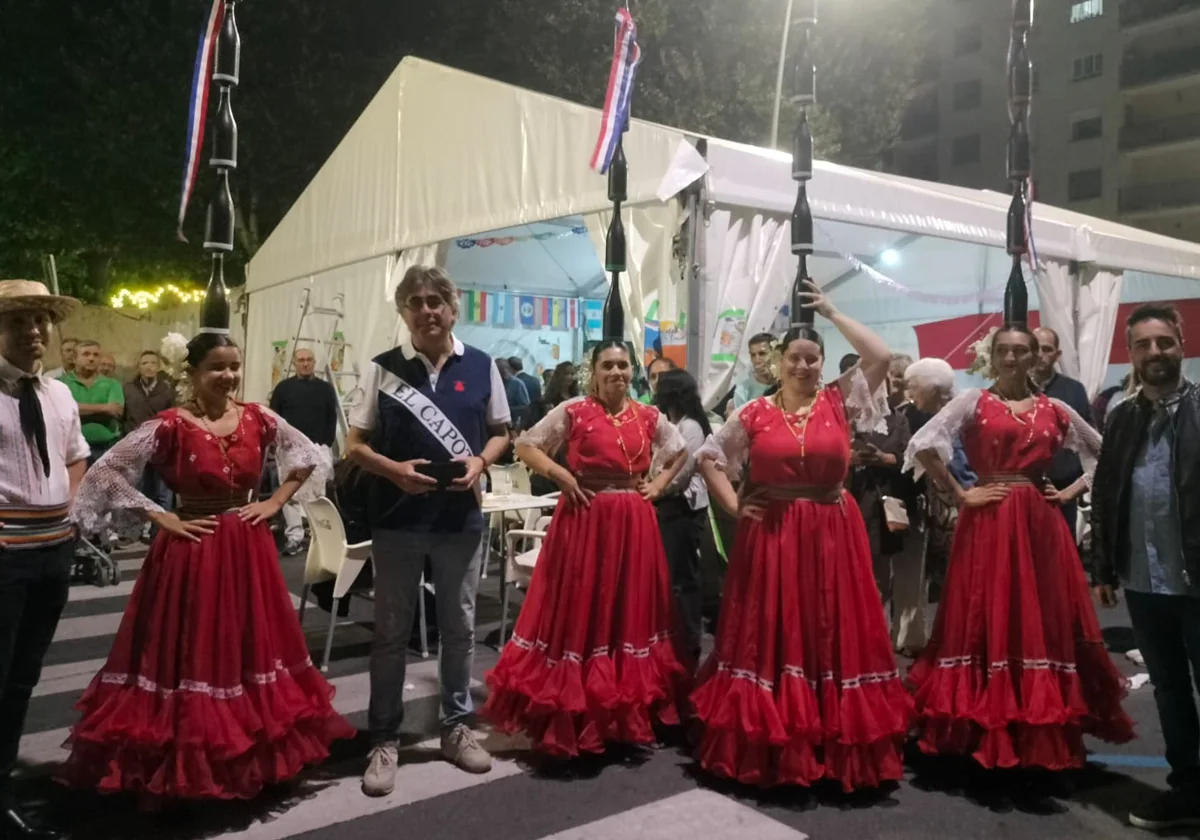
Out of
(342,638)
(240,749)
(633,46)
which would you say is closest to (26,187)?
(342,638)

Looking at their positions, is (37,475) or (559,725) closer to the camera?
(37,475)

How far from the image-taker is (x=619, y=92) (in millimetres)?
4414

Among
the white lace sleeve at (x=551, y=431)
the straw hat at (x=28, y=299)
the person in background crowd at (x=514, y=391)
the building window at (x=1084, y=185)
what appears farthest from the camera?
the building window at (x=1084, y=185)

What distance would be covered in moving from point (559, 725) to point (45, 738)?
2.23 metres

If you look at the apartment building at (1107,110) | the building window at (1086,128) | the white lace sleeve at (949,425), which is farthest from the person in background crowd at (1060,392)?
the building window at (1086,128)

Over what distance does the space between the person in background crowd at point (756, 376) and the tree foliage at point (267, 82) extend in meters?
10.1

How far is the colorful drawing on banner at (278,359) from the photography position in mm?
10562

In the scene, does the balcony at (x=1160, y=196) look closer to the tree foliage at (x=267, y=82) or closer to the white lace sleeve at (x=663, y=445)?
the tree foliage at (x=267, y=82)

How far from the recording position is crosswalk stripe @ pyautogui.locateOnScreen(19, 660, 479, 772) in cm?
362

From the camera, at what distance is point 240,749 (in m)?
2.95

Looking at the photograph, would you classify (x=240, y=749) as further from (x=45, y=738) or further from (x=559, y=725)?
(x=45, y=738)

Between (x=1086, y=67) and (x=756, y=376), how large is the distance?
102 feet

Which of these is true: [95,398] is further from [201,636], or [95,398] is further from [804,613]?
[804,613]

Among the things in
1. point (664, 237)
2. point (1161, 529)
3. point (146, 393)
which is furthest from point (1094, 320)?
point (146, 393)
